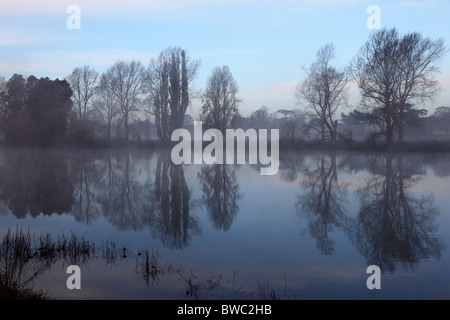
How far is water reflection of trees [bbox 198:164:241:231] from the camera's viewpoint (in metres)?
9.33

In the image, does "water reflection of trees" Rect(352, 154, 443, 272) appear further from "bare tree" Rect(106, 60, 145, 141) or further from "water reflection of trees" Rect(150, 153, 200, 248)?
"bare tree" Rect(106, 60, 145, 141)

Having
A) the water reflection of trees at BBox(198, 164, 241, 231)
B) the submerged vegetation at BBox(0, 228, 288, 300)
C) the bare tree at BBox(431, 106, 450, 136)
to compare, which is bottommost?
the submerged vegetation at BBox(0, 228, 288, 300)

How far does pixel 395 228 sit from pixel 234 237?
3.11 metres

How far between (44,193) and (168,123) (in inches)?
1086

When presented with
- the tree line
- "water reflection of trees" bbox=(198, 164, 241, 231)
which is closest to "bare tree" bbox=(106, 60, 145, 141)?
the tree line

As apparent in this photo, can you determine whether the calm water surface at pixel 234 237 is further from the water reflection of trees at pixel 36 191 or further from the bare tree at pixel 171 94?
the bare tree at pixel 171 94

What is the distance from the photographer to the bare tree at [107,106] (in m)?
44.3

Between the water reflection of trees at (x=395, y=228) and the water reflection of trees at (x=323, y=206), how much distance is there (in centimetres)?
47

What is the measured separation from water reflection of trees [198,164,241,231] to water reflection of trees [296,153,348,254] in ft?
5.47
